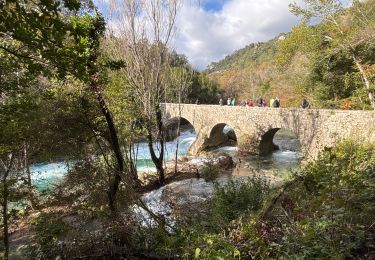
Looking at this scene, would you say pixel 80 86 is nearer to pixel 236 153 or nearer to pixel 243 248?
pixel 243 248

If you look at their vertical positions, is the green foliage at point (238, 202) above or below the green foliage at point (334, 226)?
below

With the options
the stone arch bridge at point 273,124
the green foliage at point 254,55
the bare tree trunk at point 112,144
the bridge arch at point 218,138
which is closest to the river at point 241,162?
the bridge arch at point 218,138

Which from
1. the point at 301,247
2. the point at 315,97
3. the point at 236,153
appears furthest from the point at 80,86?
the point at 315,97

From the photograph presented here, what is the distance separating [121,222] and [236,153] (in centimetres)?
1490

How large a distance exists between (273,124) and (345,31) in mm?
5912

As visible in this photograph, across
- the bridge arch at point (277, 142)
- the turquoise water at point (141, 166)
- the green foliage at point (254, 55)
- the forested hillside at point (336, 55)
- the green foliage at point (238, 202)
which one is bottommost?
the turquoise water at point (141, 166)

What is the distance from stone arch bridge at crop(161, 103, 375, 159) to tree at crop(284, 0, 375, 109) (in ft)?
7.49

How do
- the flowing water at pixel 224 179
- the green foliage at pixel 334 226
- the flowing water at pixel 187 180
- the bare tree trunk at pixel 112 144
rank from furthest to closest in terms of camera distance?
the flowing water at pixel 187 180 < the flowing water at pixel 224 179 < the bare tree trunk at pixel 112 144 < the green foliage at pixel 334 226

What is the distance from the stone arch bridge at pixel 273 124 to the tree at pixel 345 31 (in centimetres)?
228

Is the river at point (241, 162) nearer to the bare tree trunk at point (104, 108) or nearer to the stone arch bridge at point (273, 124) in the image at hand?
the stone arch bridge at point (273, 124)

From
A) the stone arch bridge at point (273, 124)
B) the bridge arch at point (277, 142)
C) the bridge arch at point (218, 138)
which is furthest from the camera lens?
the bridge arch at point (218, 138)

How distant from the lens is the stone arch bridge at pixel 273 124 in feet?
38.4

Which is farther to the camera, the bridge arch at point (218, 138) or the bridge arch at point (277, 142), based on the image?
the bridge arch at point (218, 138)

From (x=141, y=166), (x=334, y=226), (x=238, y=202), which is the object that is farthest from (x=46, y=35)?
(x=141, y=166)
